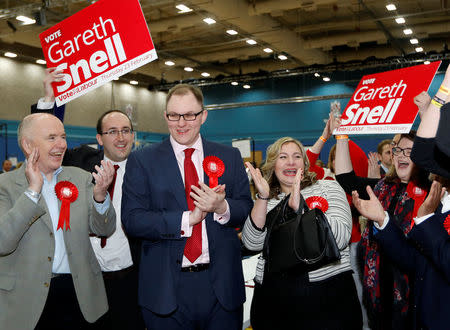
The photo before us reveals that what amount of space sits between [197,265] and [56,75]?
1435 millimetres

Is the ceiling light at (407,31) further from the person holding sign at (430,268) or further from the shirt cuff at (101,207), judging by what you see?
the shirt cuff at (101,207)

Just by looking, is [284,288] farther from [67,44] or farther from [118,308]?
[67,44]

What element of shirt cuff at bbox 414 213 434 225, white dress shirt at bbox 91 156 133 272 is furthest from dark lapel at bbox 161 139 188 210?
shirt cuff at bbox 414 213 434 225

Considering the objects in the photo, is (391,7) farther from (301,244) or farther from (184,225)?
(184,225)

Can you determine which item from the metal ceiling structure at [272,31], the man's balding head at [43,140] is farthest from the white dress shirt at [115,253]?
the metal ceiling structure at [272,31]

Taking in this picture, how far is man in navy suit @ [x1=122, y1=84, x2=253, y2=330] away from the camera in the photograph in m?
1.88

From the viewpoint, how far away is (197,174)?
2.03 m

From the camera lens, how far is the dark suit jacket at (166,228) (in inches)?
74.1

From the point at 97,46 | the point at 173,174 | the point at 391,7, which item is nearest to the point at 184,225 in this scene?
the point at 173,174

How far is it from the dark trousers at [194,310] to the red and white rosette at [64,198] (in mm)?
576

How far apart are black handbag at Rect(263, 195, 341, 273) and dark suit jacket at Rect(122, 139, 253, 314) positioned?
8.2 inches

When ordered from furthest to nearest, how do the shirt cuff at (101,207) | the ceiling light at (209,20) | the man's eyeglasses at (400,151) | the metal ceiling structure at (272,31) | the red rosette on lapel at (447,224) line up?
the ceiling light at (209,20)
the metal ceiling structure at (272,31)
the man's eyeglasses at (400,151)
the shirt cuff at (101,207)
the red rosette on lapel at (447,224)

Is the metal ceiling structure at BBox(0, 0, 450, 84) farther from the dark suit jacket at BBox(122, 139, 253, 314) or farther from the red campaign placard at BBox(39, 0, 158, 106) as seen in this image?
the dark suit jacket at BBox(122, 139, 253, 314)

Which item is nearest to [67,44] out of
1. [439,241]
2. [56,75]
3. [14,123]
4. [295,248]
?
[56,75]
